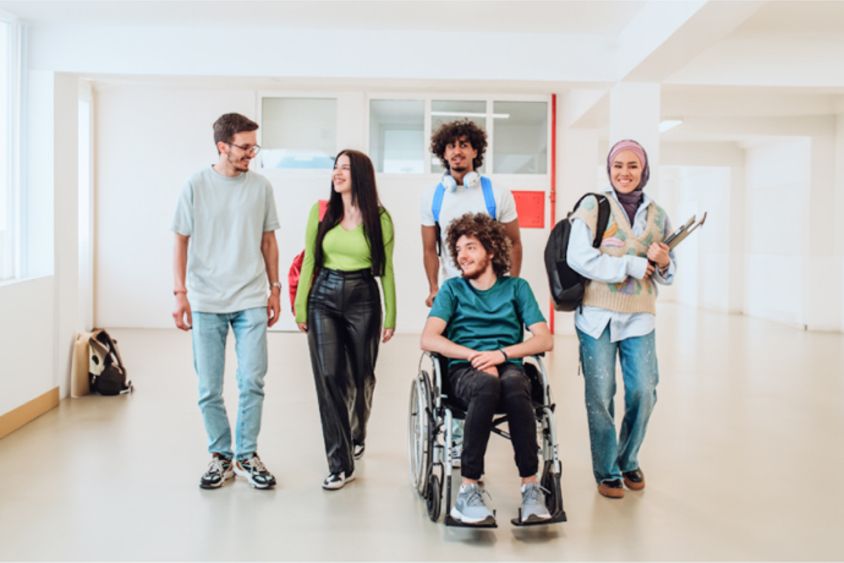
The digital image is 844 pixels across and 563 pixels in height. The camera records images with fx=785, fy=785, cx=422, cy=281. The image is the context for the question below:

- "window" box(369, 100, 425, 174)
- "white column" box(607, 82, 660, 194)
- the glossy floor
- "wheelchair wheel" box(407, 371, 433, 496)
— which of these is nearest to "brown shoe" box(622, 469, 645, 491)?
the glossy floor

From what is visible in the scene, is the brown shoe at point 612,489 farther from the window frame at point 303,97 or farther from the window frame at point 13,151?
the window frame at point 303,97

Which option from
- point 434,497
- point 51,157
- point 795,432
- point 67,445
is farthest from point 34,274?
point 795,432

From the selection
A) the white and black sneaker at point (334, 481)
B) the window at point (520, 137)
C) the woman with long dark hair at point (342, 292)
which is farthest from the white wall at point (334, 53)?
the window at point (520, 137)

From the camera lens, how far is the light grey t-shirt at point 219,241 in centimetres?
327

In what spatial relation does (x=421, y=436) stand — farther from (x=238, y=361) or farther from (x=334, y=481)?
(x=238, y=361)

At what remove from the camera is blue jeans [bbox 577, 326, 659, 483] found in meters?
3.25

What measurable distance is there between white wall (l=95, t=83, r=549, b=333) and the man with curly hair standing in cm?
569

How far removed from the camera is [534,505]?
109 inches

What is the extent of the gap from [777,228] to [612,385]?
29.7 feet

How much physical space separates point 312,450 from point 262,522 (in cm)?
105

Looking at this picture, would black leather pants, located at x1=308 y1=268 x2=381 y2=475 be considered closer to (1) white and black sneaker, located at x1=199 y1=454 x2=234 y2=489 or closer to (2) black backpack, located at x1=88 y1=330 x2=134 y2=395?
(1) white and black sneaker, located at x1=199 y1=454 x2=234 y2=489

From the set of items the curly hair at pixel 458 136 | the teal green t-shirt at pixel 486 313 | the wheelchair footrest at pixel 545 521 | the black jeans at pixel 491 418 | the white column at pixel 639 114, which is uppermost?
the white column at pixel 639 114

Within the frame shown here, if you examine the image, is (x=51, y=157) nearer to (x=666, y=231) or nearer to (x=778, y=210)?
(x=666, y=231)

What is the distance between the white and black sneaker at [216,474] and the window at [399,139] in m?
6.28
